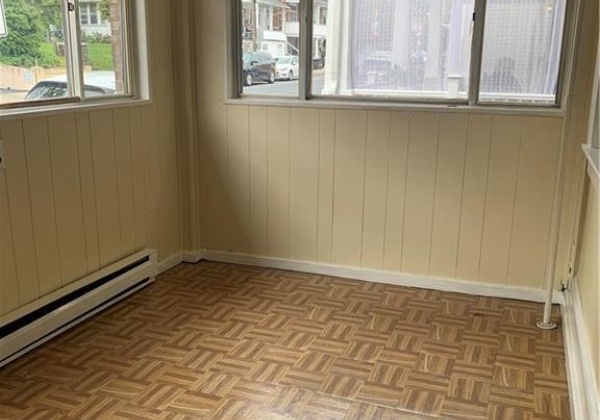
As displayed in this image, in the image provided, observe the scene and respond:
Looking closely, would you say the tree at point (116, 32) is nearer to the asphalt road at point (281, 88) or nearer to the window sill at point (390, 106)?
the window sill at point (390, 106)

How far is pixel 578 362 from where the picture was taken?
2.49 metres

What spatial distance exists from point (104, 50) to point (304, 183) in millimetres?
1381

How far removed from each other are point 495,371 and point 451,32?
72.0 inches

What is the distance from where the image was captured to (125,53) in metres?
3.46

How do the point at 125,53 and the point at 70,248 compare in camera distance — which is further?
the point at 125,53

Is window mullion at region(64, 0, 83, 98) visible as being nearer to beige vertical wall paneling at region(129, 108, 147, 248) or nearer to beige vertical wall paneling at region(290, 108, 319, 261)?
beige vertical wall paneling at region(129, 108, 147, 248)

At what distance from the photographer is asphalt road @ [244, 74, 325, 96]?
370cm

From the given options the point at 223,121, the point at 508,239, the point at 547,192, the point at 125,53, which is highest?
the point at 125,53

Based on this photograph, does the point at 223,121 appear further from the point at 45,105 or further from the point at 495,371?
the point at 495,371

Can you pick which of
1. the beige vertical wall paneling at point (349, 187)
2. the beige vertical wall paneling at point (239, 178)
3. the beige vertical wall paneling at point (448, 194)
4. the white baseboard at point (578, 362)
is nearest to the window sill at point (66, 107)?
the beige vertical wall paneling at point (239, 178)

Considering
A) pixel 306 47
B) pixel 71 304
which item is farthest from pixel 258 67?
pixel 71 304

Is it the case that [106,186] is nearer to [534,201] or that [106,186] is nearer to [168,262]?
[168,262]

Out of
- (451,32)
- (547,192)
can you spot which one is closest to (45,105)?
(451,32)

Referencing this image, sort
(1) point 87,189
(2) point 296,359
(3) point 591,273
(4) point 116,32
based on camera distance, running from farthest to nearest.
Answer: (4) point 116,32 < (1) point 87,189 < (2) point 296,359 < (3) point 591,273
